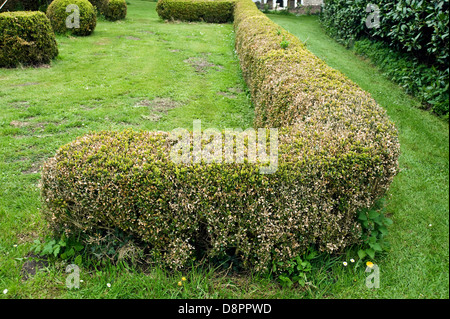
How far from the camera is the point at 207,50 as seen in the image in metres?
A: 11.3

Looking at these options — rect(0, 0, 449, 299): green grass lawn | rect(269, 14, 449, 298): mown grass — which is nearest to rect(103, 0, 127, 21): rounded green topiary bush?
rect(0, 0, 449, 299): green grass lawn

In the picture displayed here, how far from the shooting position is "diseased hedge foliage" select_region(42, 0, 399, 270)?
2.80m

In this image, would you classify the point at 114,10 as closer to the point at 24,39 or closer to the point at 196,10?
the point at 196,10

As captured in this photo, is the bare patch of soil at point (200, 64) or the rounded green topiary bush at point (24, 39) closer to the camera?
the rounded green topiary bush at point (24, 39)

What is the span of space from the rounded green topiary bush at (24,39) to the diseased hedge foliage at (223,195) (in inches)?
277

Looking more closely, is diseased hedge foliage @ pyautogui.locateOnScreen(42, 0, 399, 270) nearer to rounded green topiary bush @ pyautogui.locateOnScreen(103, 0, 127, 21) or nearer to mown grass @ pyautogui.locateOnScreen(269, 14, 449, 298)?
mown grass @ pyautogui.locateOnScreen(269, 14, 449, 298)

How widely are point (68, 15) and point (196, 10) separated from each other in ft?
24.4

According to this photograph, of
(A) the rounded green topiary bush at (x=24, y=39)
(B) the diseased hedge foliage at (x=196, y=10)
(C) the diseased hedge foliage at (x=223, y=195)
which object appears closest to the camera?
(C) the diseased hedge foliage at (x=223, y=195)

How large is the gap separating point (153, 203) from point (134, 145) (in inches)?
27.9

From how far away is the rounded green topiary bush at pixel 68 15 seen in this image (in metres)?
11.7

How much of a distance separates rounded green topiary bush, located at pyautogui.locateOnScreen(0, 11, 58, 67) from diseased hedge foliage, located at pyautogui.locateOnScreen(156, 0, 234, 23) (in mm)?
9285

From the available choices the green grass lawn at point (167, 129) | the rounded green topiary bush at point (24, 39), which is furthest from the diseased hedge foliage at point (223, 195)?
the rounded green topiary bush at point (24, 39)

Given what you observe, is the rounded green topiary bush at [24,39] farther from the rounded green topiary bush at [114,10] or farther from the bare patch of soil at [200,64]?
the rounded green topiary bush at [114,10]

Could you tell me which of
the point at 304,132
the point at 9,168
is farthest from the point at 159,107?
the point at 304,132
